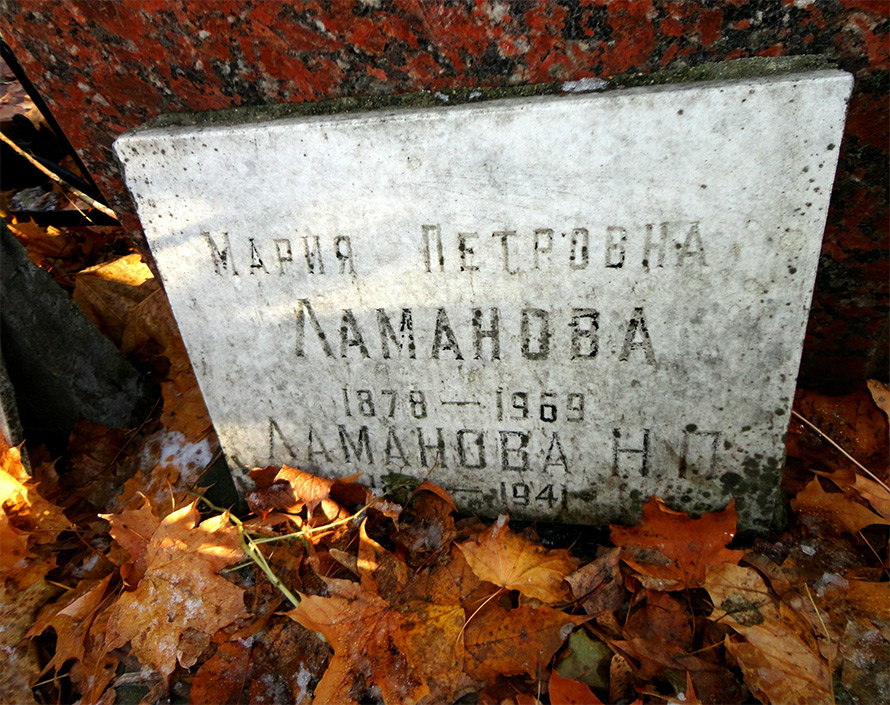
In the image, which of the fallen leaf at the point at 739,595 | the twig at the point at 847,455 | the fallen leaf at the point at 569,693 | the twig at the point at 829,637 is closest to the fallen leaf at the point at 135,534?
the fallen leaf at the point at 569,693

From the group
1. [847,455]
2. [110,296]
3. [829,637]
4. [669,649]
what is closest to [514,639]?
[669,649]

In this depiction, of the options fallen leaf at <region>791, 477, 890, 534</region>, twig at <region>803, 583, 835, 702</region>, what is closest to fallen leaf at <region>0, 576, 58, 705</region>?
twig at <region>803, 583, 835, 702</region>

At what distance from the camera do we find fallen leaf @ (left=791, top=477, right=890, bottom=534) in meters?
1.67

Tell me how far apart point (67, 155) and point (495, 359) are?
4147 millimetres

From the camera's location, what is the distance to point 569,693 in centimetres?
141

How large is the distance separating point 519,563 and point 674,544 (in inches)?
17.1

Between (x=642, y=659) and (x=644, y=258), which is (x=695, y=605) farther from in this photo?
(x=644, y=258)

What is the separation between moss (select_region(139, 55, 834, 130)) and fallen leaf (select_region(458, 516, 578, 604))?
1144 millimetres

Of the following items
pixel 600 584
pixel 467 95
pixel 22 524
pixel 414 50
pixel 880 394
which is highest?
pixel 414 50

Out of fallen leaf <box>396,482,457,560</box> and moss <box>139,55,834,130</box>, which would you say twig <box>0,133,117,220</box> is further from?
fallen leaf <box>396,482,457,560</box>

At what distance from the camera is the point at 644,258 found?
142 centimetres

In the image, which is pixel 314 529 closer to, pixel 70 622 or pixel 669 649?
pixel 70 622

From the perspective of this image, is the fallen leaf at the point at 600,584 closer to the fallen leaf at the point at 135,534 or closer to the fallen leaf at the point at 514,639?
the fallen leaf at the point at 514,639

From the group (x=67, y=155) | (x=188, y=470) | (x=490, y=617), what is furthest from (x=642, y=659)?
(x=67, y=155)
